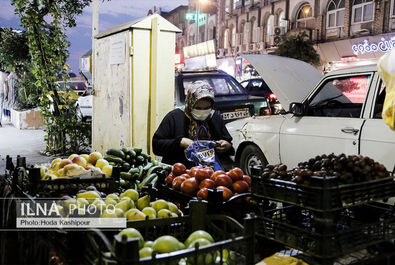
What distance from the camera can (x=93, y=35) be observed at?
777 cm

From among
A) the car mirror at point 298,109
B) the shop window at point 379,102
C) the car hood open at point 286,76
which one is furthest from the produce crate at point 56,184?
the car hood open at point 286,76

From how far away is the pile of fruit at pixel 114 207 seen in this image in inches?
95.1

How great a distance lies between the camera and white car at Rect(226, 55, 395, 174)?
5.26m

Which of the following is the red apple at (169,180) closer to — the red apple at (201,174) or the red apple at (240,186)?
the red apple at (201,174)

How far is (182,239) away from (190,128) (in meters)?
2.54

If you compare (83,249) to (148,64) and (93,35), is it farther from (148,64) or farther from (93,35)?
(93,35)

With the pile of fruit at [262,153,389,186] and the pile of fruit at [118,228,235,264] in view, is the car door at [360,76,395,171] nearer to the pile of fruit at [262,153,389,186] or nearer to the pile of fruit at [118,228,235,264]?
the pile of fruit at [262,153,389,186]

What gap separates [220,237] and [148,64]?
4.65m

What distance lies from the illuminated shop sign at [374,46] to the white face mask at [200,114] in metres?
20.3

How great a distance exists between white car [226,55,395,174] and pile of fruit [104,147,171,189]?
2.56 meters

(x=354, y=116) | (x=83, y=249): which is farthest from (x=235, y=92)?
(x=83, y=249)

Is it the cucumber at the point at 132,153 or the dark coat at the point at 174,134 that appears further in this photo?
the dark coat at the point at 174,134

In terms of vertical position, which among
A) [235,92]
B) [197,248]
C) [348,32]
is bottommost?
[197,248]

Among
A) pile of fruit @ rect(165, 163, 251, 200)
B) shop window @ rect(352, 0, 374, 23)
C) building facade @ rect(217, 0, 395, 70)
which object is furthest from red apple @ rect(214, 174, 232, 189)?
shop window @ rect(352, 0, 374, 23)
